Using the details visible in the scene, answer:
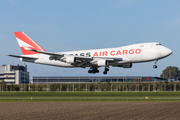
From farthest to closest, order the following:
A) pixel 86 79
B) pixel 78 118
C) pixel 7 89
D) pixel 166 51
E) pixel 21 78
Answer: pixel 21 78 → pixel 86 79 → pixel 7 89 → pixel 166 51 → pixel 78 118

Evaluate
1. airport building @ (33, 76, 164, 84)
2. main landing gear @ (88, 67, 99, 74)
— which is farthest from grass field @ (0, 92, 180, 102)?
airport building @ (33, 76, 164, 84)

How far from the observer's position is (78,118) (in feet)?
116

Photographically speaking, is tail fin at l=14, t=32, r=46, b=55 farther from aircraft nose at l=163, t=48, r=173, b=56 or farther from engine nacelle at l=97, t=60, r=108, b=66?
aircraft nose at l=163, t=48, r=173, b=56

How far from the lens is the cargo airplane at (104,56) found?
51.4m

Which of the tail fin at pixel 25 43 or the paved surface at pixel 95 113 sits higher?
the tail fin at pixel 25 43

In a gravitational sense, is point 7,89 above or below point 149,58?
below

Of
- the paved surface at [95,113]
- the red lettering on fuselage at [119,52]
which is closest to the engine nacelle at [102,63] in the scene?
the red lettering on fuselage at [119,52]

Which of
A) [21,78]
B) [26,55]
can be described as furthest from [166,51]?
[21,78]

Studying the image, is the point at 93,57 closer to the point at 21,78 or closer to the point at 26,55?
the point at 26,55

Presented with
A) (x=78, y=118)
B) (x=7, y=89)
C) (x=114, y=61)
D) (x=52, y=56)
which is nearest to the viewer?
(x=78, y=118)

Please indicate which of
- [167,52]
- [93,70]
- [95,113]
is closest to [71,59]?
[93,70]

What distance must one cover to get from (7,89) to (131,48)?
85293 millimetres

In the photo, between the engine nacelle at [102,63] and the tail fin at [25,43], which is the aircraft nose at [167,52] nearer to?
the engine nacelle at [102,63]

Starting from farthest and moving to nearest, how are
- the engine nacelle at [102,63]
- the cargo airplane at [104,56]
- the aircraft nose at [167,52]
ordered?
the engine nacelle at [102,63]
the cargo airplane at [104,56]
the aircraft nose at [167,52]
